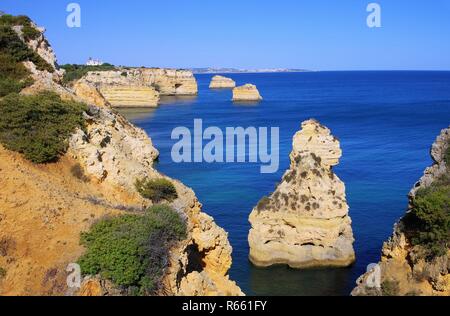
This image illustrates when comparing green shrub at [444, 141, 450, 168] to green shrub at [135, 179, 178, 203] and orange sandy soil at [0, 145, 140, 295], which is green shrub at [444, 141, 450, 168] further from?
orange sandy soil at [0, 145, 140, 295]

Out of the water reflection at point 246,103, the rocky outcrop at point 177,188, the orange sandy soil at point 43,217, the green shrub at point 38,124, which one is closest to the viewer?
the orange sandy soil at point 43,217

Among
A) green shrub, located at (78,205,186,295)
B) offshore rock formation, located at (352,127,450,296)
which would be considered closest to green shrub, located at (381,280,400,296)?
offshore rock formation, located at (352,127,450,296)

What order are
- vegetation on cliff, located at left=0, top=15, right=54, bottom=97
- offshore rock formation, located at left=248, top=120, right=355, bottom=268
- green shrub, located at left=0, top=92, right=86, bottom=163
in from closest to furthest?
green shrub, located at left=0, top=92, right=86, bottom=163
vegetation on cliff, located at left=0, top=15, right=54, bottom=97
offshore rock formation, located at left=248, top=120, right=355, bottom=268

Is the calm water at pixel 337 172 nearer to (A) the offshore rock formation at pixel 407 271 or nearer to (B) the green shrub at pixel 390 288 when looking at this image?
(A) the offshore rock formation at pixel 407 271

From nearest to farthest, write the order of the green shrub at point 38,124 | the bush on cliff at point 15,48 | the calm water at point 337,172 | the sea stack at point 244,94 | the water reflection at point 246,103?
the green shrub at point 38,124 → the bush on cliff at point 15,48 → the calm water at point 337,172 → the water reflection at point 246,103 → the sea stack at point 244,94

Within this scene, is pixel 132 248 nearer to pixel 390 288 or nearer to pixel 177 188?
pixel 177 188

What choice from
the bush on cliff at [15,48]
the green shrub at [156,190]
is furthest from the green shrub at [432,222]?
the bush on cliff at [15,48]
